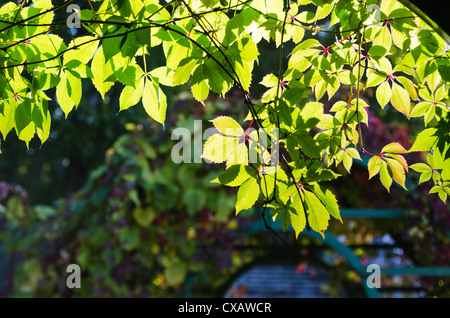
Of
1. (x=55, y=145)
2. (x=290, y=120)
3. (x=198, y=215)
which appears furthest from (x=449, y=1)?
(x=55, y=145)

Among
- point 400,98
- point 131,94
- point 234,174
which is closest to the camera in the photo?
point 234,174

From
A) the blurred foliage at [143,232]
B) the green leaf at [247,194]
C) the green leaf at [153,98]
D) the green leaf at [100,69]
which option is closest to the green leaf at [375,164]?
the green leaf at [247,194]

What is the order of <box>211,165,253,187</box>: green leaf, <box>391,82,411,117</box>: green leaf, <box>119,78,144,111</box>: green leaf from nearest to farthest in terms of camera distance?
<box>211,165,253,187</box>: green leaf → <box>119,78,144,111</box>: green leaf → <box>391,82,411,117</box>: green leaf

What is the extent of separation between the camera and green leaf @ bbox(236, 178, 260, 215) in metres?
0.82

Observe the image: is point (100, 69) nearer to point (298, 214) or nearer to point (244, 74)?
point (244, 74)

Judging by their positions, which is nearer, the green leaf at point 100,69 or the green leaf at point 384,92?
the green leaf at point 100,69

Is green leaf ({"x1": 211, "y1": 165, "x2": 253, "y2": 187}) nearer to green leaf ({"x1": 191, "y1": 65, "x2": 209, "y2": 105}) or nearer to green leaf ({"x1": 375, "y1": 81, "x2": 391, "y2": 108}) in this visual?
green leaf ({"x1": 191, "y1": 65, "x2": 209, "y2": 105})

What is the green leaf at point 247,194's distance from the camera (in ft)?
2.69

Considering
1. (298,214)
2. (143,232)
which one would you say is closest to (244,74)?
(298,214)

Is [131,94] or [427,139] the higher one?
[131,94]

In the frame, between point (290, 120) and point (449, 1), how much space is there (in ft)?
1.04

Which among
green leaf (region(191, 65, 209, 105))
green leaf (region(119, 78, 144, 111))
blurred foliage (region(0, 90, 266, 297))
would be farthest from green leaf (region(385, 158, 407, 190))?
blurred foliage (region(0, 90, 266, 297))

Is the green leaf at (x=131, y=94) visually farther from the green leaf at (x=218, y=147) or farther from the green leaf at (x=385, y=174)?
the green leaf at (x=385, y=174)

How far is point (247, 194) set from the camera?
82 centimetres
